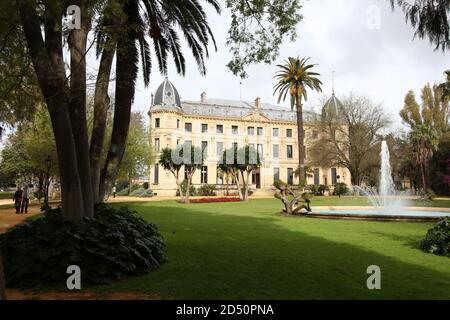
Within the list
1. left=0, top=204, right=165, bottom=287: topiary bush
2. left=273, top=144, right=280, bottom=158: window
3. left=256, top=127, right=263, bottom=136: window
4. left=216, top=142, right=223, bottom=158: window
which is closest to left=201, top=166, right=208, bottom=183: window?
left=216, top=142, right=223, bottom=158: window

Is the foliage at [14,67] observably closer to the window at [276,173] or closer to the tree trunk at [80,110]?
the tree trunk at [80,110]

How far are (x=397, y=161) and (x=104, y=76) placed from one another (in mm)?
43063

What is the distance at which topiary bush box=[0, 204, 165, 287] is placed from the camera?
18.5 ft

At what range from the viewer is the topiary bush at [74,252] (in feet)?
18.5

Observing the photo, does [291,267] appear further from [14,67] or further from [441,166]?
[441,166]

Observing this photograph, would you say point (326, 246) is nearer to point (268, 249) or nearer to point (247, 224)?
point (268, 249)

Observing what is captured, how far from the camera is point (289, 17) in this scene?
7.29 m

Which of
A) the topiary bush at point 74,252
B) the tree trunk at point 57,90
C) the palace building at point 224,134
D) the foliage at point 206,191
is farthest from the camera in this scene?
the palace building at point 224,134

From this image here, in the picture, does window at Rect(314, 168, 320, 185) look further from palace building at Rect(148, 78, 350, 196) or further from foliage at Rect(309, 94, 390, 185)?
foliage at Rect(309, 94, 390, 185)

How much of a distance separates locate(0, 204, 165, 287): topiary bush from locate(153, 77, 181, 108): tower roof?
151ft

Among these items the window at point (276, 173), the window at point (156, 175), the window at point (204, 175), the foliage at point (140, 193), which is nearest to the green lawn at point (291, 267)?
the foliage at point (140, 193)

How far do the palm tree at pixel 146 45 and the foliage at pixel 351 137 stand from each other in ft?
108

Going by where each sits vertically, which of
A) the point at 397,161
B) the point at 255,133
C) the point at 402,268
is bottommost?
the point at 402,268
